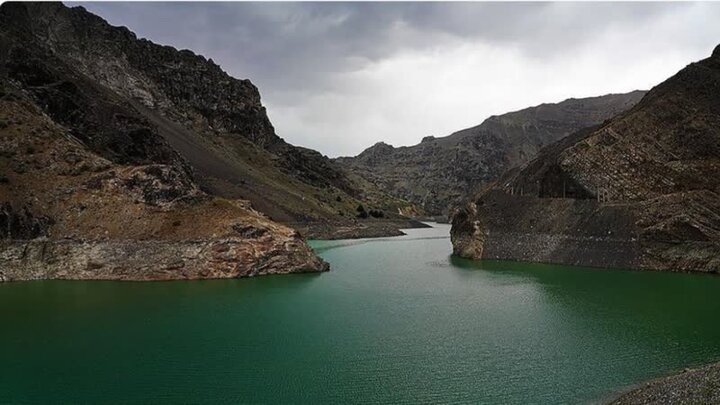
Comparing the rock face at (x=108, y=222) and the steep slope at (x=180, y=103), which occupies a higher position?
the steep slope at (x=180, y=103)

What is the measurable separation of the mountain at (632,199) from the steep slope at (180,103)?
53.9 metres

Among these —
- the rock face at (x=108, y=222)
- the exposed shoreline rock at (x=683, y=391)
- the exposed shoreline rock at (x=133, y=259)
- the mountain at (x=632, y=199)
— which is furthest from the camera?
the mountain at (x=632, y=199)

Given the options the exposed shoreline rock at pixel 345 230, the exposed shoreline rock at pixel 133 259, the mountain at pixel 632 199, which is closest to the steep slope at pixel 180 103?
the exposed shoreline rock at pixel 345 230

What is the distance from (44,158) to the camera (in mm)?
56000

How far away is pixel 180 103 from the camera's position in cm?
16900

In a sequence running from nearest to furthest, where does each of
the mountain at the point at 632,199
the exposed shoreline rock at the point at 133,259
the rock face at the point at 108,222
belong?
the exposed shoreline rock at the point at 133,259, the rock face at the point at 108,222, the mountain at the point at 632,199

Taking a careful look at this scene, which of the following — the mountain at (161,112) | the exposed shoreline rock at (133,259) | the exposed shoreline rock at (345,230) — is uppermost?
the mountain at (161,112)

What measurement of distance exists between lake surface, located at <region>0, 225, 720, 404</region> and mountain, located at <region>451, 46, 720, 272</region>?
794 centimetres

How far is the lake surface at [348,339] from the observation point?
21141mm

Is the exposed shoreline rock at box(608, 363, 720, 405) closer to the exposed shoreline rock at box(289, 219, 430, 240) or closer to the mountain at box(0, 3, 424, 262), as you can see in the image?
the mountain at box(0, 3, 424, 262)

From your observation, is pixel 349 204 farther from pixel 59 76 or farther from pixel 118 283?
pixel 118 283

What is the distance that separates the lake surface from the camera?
2114cm

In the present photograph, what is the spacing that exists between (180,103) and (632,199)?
5631 inches

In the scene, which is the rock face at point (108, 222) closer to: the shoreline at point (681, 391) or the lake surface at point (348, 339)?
the lake surface at point (348, 339)
